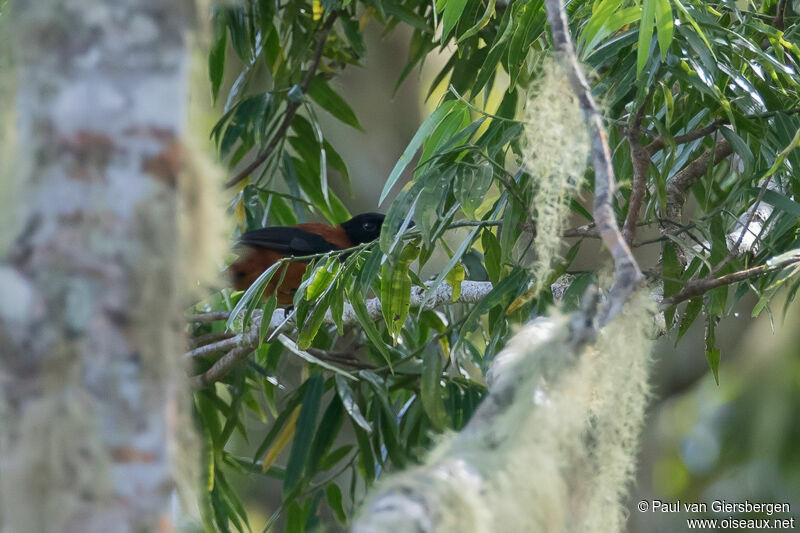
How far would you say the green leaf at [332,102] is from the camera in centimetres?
450

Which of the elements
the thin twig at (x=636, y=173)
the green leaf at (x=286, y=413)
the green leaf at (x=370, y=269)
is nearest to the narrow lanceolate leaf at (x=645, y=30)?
the thin twig at (x=636, y=173)

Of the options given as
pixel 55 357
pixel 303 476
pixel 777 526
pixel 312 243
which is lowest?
pixel 777 526

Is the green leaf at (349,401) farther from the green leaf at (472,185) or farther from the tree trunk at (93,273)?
the tree trunk at (93,273)

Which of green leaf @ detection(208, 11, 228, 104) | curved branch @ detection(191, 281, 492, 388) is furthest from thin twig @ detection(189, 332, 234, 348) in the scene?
green leaf @ detection(208, 11, 228, 104)

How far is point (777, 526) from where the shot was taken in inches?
213

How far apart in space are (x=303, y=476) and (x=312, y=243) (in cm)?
161

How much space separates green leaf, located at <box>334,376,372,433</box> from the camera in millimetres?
3507

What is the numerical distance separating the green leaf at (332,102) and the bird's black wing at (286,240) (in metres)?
0.73

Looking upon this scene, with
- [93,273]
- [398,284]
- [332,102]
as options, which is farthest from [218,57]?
[93,273]

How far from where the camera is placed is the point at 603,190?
49.4 inches

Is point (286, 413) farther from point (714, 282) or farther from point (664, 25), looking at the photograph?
point (664, 25)

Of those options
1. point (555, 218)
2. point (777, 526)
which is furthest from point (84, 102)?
point (777, 526)

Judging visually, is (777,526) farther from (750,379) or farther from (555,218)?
(555,218)

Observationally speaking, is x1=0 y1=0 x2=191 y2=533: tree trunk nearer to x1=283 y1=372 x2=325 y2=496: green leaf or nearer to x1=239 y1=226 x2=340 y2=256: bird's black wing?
x1=283 y1=372 x2=325 y2=496: green leaf
